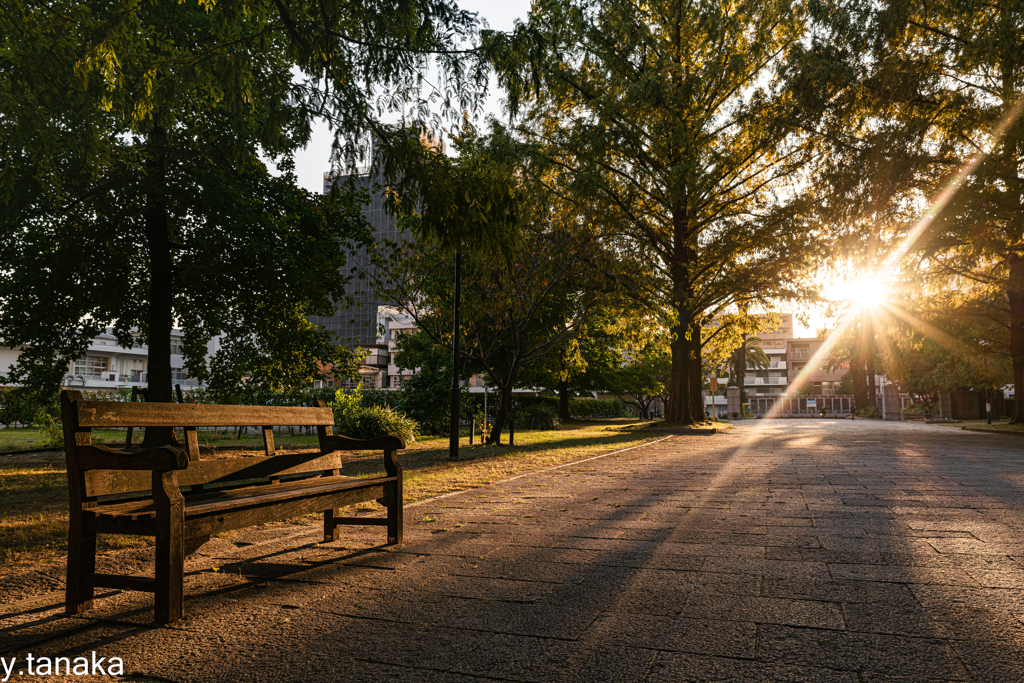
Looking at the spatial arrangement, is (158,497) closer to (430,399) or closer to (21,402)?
(21,402)

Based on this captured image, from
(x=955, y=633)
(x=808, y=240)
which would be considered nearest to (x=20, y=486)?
(x=955, y=633)

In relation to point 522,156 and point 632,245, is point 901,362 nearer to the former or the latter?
point 632,245

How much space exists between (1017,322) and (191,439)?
28.2 metres

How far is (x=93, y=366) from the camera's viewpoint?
70.1 metres

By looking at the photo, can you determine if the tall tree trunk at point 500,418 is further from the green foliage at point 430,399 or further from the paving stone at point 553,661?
the paving stone at point 553,661

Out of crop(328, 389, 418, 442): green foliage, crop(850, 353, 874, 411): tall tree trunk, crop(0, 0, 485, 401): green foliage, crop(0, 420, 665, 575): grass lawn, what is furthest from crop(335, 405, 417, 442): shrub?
crop(850, 353, 874, 411): tall tree trunk

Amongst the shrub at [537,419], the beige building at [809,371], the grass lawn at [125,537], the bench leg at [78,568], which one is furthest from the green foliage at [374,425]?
the beige building at [809,371]

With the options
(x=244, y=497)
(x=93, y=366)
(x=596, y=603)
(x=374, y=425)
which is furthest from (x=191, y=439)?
(x=93, y=366)

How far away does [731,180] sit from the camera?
25234 mm

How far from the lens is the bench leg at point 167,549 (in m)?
3.24

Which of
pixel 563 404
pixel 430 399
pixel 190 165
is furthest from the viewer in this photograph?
pixel 563 404

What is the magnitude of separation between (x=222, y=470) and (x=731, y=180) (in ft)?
79.3

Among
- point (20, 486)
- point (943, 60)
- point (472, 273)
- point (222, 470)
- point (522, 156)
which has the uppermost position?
point (943, 60)

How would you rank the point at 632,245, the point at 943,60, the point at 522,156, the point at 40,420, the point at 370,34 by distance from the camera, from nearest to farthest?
1. the point at 370,34
2. the point at 40,420
3. the point at 943,60
4. the point at 522,156
5. the point at 632,245
